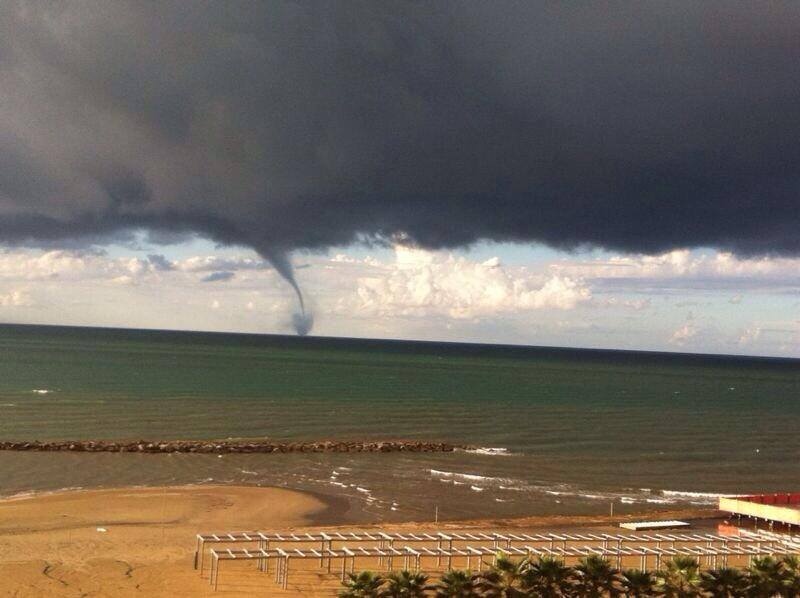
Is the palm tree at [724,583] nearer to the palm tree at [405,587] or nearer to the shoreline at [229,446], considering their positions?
the palm tree at [405,587]

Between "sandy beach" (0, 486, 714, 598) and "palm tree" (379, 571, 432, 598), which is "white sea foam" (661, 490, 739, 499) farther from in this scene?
"palm tree" (379, 571, 432, 598)

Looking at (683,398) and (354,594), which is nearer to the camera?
(354,594)

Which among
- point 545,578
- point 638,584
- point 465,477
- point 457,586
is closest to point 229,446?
point 465,477

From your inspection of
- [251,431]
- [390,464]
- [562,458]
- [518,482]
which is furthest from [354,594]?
[251,431]

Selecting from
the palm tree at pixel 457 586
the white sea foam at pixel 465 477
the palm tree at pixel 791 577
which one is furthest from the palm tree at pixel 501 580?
the white sea foam at pixel 465 477

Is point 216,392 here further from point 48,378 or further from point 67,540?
point 67,540

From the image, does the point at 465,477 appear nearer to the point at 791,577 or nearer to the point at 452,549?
the point at 452,549

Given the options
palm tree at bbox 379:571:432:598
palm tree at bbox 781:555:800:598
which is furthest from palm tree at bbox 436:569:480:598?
palm tree at bbox 781:555:800:598
